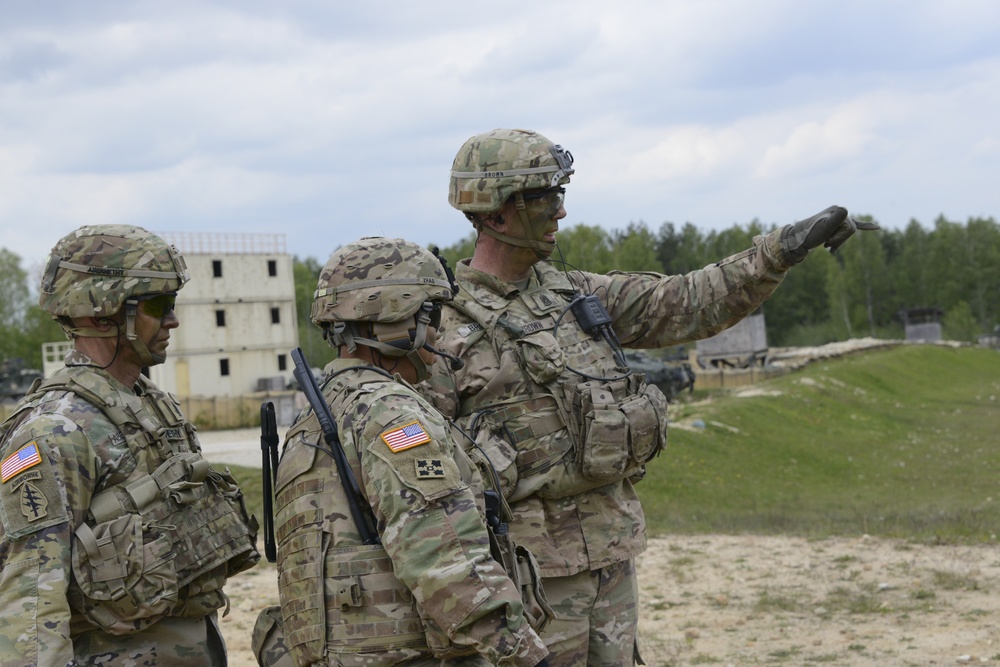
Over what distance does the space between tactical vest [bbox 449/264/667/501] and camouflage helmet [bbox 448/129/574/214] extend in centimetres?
41

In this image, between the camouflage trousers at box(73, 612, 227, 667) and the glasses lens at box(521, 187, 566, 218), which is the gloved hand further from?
the camouflage trousers at box(73, 612, 227, 667)

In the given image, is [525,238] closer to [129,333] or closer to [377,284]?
[377,284]

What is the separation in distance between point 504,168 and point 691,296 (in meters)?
0.98

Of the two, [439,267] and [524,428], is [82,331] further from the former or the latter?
[524,428]

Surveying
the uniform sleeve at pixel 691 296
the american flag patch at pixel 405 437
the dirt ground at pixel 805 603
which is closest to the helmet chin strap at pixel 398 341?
the american flag patch at pixel 405 437

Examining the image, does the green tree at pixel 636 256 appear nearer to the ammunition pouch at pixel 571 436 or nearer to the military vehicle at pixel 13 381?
the military vehicle at pixel 13 381

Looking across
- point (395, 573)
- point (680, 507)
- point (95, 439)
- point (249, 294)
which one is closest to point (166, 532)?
point (95, 439)

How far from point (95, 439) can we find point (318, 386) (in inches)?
28.2

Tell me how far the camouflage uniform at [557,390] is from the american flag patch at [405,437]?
1.17m

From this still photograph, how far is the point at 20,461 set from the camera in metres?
3.35

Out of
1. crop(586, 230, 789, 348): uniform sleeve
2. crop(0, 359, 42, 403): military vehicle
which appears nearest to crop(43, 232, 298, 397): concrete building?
crop(0, 359, 42, 403): military vehicle

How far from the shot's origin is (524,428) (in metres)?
4.39

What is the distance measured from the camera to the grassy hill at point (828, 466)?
12352 millimetres

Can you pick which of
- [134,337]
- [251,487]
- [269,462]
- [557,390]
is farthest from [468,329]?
[251,487]
